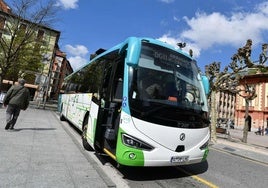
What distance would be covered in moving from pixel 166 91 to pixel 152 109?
585 mm

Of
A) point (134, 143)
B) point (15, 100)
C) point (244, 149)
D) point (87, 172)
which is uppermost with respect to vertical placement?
point (15, 100)

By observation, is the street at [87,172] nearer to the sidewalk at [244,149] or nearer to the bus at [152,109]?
the bus at [152,109]

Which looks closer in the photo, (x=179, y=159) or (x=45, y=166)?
(x=179, y=159)

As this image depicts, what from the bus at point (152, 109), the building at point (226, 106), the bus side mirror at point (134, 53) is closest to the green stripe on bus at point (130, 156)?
the bus at point (152, 109)

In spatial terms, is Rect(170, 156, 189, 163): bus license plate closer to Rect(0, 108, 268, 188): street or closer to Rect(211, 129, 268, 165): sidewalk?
Rect(0, 108, 268, 188): street

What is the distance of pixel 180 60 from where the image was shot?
6137 mm

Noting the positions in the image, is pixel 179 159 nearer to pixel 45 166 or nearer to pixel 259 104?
pixel 45 166

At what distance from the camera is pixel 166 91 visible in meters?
5.50

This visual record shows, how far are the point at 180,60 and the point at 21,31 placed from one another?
22.5 metres

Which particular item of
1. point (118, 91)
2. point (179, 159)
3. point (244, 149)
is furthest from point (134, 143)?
point (244, 149)

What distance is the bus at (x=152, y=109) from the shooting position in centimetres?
504

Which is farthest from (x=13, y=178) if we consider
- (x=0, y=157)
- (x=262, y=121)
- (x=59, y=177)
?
(x=262, y=121)

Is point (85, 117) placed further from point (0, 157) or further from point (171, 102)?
point (171, 102)

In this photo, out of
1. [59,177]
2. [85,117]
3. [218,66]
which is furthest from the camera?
[218,66]
